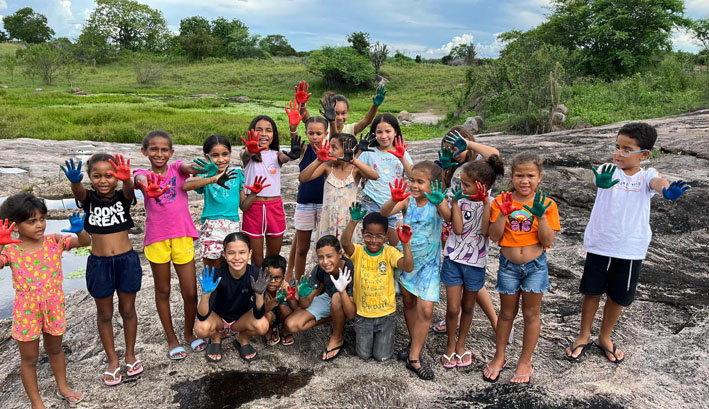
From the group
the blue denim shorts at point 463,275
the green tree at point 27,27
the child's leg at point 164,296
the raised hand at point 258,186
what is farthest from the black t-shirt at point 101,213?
the green tree at point 27,27

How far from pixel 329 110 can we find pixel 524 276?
1959mm

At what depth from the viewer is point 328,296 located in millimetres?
3285

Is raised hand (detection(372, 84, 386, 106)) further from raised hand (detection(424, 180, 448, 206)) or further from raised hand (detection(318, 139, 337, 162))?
raised hand (detection(424, 180, 448, 206))

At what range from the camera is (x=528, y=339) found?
2.86m

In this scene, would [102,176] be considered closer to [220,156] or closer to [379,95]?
[220,156]

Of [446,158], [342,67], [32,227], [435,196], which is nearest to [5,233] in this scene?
[32,227]

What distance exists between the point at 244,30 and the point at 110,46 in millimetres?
11611

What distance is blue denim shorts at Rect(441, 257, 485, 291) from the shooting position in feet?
9.62

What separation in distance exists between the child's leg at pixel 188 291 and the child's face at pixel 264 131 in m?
1.02

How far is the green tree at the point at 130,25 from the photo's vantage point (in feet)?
149

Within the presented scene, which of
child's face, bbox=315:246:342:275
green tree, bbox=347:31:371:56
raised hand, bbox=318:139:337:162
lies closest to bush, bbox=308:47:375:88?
green tree, bbox=347:31:371:56

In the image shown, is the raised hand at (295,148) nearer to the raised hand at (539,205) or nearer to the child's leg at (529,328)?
the raised hand at (539,205)

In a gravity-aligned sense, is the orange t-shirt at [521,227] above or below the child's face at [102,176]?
below

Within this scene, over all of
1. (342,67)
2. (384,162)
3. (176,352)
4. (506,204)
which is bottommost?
(176,352)
